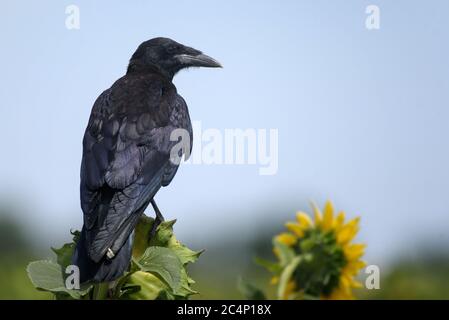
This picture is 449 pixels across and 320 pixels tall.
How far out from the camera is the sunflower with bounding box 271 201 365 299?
2242 mm

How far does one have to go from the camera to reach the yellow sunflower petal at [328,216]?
7.68ft

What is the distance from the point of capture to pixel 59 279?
2.50 metres

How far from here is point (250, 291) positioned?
6.75ft

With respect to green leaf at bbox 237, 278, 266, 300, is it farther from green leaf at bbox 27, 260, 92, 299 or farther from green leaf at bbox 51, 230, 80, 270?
green leaf at bbox 51, 230, 80, 270

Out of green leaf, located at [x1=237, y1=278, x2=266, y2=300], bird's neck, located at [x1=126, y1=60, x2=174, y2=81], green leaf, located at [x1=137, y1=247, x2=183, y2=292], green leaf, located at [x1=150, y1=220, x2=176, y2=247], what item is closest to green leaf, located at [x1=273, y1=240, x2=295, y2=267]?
green leaf, located at [x1=237, y1=278, x2=266, y2=300]

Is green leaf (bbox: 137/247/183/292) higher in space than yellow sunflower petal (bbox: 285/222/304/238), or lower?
lower

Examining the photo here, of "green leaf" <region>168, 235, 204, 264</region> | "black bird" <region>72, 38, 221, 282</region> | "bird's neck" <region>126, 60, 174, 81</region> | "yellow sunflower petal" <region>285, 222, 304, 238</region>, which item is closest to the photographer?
"yellow sunflower petal" <region>285, 222, 304, 238</region>

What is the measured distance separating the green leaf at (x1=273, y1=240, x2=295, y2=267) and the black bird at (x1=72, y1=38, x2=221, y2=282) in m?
0.71

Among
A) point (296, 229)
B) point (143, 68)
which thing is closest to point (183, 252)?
point (296, 229)

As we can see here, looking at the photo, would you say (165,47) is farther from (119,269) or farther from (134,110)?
(119,269)

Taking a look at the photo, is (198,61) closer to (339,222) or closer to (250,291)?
(339,222)

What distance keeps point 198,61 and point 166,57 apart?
0.18m
